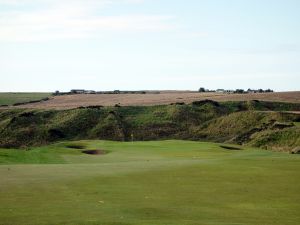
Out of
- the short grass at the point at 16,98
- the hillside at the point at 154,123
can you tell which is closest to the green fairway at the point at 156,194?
the hillside at the point at 154,123

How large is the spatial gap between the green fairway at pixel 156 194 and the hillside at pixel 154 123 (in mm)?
34484

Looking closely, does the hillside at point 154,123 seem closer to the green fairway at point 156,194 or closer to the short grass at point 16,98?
the green fairway at point 156,194

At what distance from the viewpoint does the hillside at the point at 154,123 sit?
7688 cm

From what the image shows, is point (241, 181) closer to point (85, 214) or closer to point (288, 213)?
point (288, 213)

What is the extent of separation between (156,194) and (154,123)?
6736 cm

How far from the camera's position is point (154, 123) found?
90125 mm

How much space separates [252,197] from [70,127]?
218 ft

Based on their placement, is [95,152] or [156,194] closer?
[156,194]

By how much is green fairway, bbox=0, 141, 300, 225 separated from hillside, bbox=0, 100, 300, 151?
3448cm

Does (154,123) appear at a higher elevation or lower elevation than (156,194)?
lower

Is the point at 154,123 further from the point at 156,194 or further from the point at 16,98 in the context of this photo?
the point at 16,98

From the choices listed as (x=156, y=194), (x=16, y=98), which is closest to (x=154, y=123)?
(x=156, y=194)

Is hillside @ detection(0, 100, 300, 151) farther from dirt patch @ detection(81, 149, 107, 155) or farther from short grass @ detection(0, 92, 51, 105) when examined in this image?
short grass @ detection(0, 92, 51, 105)

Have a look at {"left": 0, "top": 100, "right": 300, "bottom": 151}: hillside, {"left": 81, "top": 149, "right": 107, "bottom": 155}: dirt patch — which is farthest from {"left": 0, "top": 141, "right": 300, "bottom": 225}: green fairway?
{"left": 0, "top": 100, "right": 300, "bottom": 151}: hillside
